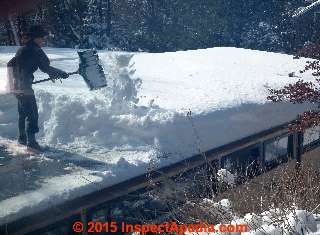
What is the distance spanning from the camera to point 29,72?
5.44 m

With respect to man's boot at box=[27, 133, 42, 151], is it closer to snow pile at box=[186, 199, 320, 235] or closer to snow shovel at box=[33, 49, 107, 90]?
snow shovel at box=[33, 49, 107, 90]

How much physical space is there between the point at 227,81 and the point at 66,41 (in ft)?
54.3

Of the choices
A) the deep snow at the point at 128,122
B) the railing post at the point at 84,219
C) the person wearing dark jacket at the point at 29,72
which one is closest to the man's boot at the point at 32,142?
the person wearing dark jacket at the point at 29,72

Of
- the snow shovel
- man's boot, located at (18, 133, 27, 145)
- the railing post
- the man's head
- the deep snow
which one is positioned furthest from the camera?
the snow shovel

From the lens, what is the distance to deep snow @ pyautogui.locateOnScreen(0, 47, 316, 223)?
4.58 meters

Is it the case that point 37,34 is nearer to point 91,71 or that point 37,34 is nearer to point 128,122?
point 91,71

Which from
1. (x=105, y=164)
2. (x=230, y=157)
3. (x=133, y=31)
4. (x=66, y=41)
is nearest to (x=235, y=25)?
(x=133, y=31)

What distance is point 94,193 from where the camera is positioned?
4371 millimetres

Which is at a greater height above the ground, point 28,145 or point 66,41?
point 66,41

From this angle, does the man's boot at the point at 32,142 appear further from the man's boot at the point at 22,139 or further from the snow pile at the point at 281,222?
the snow pile at the point at 281,222

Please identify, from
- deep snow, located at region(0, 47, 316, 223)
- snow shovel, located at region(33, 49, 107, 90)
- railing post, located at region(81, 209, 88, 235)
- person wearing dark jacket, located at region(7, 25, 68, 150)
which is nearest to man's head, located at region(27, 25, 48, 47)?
person wearing dark jacket, located at region(7, 25, 68, 150)

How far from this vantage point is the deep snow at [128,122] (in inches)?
180

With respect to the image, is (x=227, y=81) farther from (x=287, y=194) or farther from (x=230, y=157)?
(x=287, y=194)

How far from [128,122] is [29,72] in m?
1.41
